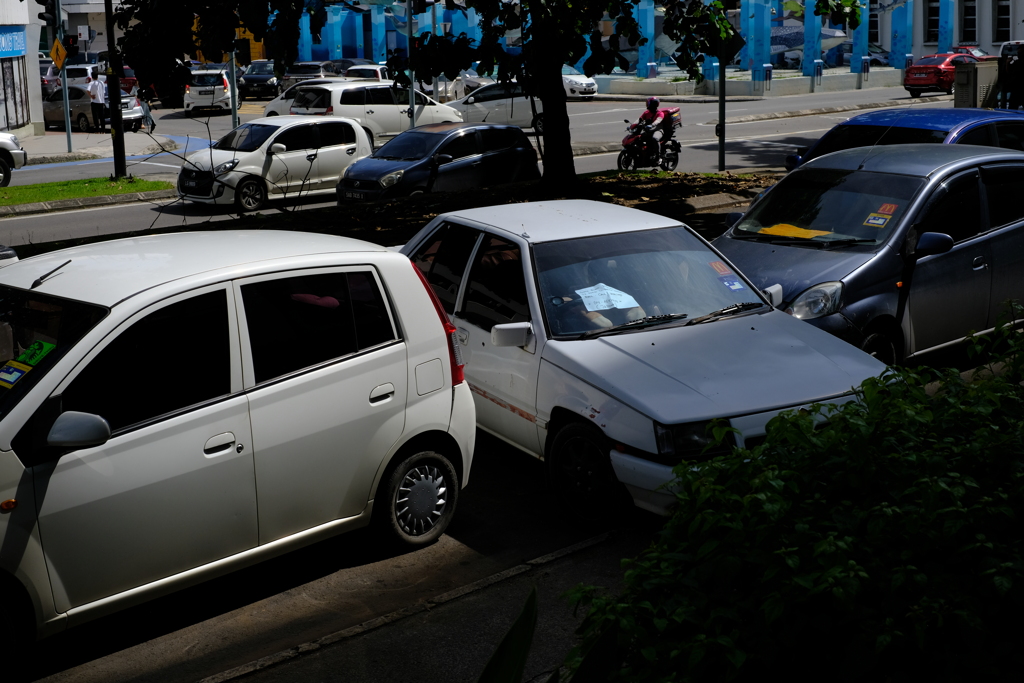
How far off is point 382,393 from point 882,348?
4127mm

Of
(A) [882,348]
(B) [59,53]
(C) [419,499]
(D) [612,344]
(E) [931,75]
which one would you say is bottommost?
(C) [419,499]

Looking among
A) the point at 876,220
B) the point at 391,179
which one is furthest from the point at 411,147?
the point at 876,220

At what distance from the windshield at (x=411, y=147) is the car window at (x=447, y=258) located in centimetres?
1130

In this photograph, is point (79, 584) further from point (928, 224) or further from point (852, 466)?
point (928, 224)

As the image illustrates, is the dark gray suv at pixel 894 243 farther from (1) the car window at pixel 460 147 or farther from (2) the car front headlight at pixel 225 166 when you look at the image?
(2) the car front headlight at pixel 225 166

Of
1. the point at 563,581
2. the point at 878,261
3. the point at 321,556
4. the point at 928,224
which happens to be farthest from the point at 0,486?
the point at 928,224

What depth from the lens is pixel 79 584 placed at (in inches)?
164

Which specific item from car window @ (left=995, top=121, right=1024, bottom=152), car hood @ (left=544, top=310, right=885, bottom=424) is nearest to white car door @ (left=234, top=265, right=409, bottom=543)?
car hood @ (left=544, top=310, right=885, bottom=424)

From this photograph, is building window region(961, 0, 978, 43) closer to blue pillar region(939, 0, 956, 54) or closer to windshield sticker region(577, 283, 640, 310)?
blue pillar region(939, 0, 956, 54)

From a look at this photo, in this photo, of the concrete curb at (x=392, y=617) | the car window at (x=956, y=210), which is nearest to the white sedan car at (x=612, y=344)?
the concrete curb at (x=392, y=617)

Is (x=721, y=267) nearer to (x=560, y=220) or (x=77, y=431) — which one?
(x=560, y=220)

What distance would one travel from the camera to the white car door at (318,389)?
15.4 feet

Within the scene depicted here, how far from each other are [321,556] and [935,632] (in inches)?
145

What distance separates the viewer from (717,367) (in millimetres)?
5598
